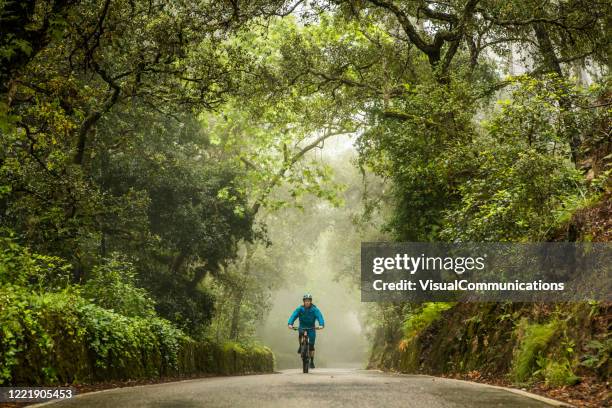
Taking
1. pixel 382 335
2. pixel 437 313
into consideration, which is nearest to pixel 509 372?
pixel 437 313

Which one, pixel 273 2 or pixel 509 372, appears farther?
pixel 273 2

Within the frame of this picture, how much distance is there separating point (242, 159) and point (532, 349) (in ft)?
61.4

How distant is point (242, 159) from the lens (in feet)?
86.8

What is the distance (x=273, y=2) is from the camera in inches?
593

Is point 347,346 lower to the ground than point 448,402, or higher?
lower

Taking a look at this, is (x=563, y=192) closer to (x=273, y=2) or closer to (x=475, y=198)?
(x=475, y=198)

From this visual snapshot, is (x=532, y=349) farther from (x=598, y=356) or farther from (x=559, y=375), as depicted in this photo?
(x=598, y=356)

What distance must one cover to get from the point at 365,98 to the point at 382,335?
22.8 meters

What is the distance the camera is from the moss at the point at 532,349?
9164mm

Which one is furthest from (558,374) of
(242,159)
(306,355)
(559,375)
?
(242,159)

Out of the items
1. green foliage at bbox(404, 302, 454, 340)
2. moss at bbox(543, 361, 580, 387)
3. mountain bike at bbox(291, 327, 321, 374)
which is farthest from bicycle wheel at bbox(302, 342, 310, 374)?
moss at bbox(543, 361, 580, 387)

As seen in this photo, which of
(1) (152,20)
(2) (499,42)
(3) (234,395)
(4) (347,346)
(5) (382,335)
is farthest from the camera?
(4) (347,346)

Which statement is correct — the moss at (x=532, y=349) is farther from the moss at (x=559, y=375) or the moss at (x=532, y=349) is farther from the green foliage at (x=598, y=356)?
the green foliage at (x=598, y=356)

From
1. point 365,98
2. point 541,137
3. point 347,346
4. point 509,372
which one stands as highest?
point 365,98
